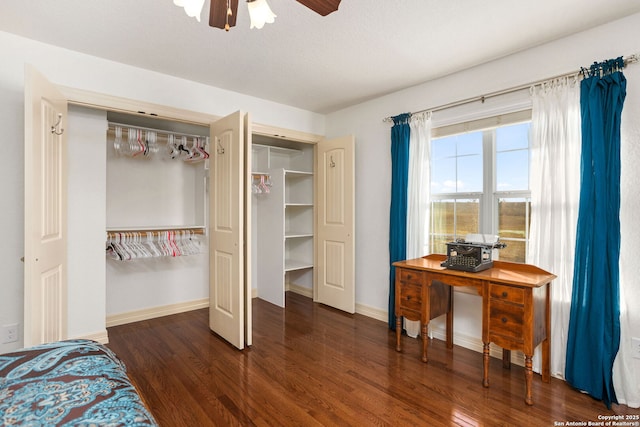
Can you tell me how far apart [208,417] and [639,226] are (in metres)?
2.99

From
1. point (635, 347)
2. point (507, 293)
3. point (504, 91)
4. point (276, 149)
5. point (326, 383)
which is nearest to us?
point (635, 347)

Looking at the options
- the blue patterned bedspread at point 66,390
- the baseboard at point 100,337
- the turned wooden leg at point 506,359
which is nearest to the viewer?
the blue patterned bedspread at point 66,390

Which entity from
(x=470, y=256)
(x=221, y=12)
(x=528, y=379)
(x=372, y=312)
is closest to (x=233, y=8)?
(x=221, y=12)

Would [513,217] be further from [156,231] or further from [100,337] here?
[100,337]

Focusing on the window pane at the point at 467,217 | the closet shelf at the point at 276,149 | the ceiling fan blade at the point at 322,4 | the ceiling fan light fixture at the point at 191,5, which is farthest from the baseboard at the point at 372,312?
the ceiling fan light fixture at the point at 191,5

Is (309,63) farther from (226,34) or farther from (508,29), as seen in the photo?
(508,29)

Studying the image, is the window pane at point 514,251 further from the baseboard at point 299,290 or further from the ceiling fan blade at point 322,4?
the baseboard at point 299,290

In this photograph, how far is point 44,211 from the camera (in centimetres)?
213

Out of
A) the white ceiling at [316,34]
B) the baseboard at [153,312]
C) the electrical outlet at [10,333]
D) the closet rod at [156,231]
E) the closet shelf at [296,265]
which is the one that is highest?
the white ceiling at [316,34]

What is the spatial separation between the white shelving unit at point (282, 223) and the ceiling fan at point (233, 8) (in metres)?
2.66

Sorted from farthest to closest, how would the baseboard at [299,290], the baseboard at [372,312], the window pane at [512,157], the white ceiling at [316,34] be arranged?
1. the baseboard at [299,290]
2. the baseboard at [372,312]
3. the window pane at [512,157]
4. the white ceiling at [316,34]

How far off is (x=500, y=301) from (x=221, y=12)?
2413 mm

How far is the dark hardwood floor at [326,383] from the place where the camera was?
1.97m

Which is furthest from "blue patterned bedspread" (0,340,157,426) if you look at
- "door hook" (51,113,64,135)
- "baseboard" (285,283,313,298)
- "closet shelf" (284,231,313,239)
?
"baseboard" (285,283,313,298)
